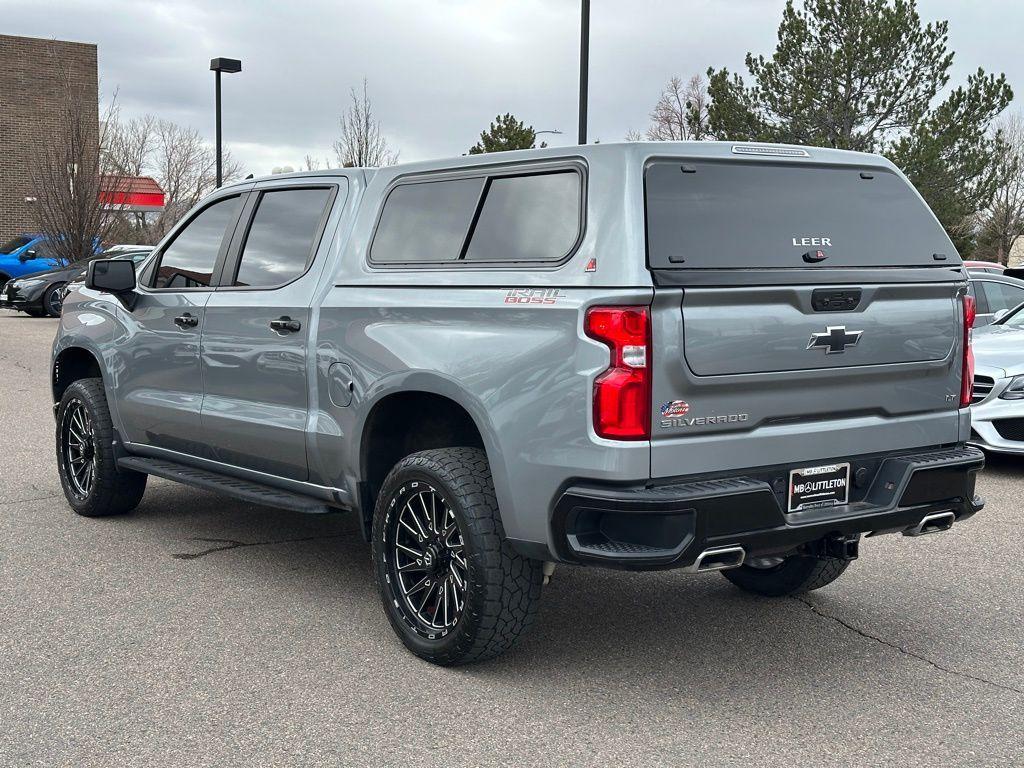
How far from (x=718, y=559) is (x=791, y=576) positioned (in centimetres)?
159

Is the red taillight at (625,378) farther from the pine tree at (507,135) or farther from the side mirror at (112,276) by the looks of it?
the pine tree at (507,135)

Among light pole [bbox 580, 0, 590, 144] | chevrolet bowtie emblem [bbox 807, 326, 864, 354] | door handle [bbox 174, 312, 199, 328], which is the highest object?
light pole [bbox 580, 0, 590, 144]

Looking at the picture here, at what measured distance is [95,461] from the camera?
6875mm

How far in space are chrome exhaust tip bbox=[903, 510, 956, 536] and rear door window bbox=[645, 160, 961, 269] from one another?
3.19ft

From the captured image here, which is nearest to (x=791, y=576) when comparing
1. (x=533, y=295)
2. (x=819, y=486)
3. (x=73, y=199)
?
(x=819, y=486)

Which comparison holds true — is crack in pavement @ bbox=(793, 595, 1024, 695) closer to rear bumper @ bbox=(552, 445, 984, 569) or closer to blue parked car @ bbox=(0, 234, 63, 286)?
rear bumper @ bbox=(552, 445, 984, 569)

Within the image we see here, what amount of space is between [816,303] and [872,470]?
0.70 metres

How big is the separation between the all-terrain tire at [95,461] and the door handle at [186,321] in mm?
1052

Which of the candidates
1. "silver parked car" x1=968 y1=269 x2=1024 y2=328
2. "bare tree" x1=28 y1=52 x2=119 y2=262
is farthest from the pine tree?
"silver parked car" x1=968 y1=269 x2=1024 y2=328

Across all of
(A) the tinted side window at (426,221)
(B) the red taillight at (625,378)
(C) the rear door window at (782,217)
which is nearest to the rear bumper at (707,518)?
(B) the red taillight at (625,378)

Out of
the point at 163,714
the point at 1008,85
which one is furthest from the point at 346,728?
the point at 1008,85

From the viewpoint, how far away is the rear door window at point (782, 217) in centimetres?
412

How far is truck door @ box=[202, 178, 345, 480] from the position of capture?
5.38 m

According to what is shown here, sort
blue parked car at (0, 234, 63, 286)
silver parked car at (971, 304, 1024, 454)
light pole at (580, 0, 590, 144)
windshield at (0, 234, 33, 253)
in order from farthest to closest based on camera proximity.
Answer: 1. windshield at (0, 234, 33, 253)
2. blue parked car at (0, 234, 63, 286)
3. light pole at (580, 0, 590, 144)
4. silver parked car at (971, 304, 1024, 454)
